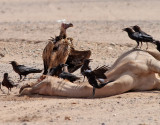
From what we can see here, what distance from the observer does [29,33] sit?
25.8 metres

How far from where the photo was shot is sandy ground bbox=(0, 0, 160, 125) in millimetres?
10766

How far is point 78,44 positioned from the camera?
2192 cm

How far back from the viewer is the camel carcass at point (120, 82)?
12766 mm

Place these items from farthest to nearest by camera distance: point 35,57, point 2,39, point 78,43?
point 2,39
point 78,43
point 35,57

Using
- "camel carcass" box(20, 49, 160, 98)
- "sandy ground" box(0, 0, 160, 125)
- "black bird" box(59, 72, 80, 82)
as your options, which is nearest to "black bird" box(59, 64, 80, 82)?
"black bird" box(59, 72, 80, 82)

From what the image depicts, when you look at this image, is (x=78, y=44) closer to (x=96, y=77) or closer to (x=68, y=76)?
(x=68, y=76)

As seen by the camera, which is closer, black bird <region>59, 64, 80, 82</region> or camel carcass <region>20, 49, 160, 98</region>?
camel carcass <region>20, 49, 160, 98</region>

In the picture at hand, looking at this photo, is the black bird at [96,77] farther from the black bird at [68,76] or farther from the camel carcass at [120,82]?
the black bird at [68,76]

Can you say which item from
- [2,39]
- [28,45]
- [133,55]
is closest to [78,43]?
[28,45]

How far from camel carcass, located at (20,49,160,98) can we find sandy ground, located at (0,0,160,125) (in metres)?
0.19

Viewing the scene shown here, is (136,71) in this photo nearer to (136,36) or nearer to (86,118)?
(136,36)

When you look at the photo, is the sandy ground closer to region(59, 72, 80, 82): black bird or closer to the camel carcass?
the camel carcass

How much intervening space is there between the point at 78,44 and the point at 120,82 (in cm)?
923

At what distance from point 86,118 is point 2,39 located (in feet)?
45.2
